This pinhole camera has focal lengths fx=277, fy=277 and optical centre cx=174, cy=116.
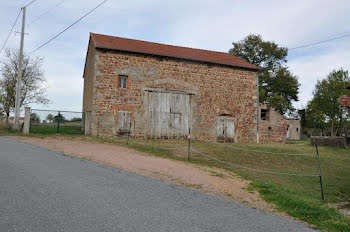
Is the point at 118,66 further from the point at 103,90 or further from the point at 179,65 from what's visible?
the point at 179,65

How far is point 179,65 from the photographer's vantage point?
804 inches

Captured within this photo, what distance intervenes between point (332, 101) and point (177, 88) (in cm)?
3246

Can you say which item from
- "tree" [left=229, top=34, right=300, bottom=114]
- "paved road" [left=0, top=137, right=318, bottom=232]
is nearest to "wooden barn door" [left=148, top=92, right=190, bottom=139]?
"paved road" [left=0, top=137, right=318, bottom=232]

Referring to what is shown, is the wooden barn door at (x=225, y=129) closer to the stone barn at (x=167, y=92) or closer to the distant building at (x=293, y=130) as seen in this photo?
the stone barn at (x=167, y=92)

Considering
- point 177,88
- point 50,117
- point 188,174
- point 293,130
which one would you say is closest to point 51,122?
point 50,117

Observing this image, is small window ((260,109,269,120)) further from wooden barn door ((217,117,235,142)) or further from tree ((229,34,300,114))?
tree ((229,34,300,114))

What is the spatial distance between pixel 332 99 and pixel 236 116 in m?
27.9

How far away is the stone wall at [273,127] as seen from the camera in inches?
910

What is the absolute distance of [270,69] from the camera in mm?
40406

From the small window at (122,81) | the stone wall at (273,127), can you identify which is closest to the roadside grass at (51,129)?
Answer: the small window at (122,81)

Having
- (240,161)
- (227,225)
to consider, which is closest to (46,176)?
(227,225)

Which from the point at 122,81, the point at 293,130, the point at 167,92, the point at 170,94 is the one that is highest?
the point at 122,81

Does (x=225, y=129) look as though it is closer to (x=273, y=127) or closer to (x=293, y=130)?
(x=273, y=127)

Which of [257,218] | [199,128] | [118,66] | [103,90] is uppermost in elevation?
[118,66]
